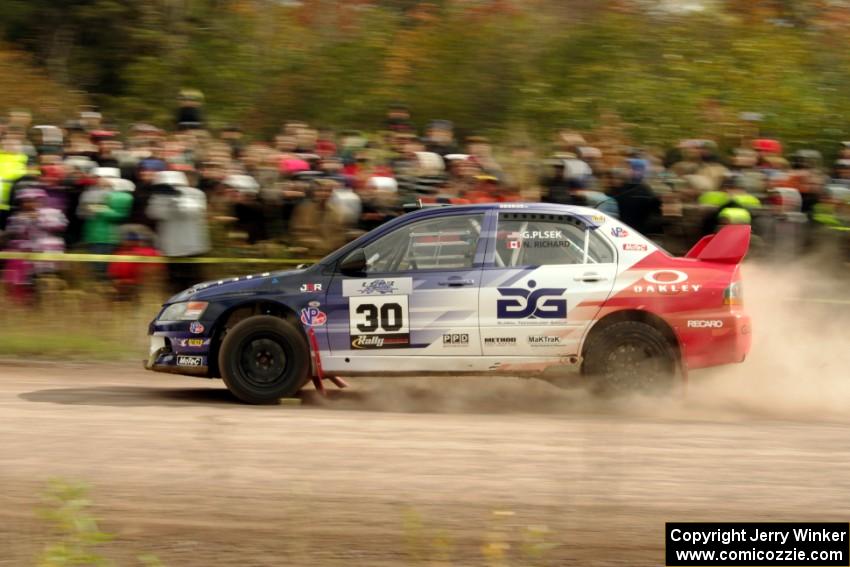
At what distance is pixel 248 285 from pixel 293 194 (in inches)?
152

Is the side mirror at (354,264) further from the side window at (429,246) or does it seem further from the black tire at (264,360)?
the black tire at (264,360)

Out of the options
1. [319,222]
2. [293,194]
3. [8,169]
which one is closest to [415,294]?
[319,222]

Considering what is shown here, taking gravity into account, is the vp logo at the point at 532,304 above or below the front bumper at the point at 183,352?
above

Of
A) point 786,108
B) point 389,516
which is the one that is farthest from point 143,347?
point 786,108

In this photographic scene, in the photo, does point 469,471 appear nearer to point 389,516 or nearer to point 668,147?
point 389,516

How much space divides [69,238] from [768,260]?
7.73m

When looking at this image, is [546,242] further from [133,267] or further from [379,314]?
[133,267]

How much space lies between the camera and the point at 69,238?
13188 millimetres

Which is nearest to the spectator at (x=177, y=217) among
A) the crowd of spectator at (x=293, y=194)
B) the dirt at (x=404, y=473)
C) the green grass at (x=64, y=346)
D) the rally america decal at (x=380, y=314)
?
the crowd of spectator at (x=293, y=194)

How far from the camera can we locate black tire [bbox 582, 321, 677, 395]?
9.24m

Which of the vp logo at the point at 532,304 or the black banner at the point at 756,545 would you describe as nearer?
the black banner at the point at 756,545

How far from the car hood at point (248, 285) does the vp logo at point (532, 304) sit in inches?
65.1

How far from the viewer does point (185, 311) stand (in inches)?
377

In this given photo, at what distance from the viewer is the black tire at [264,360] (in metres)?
9.38
